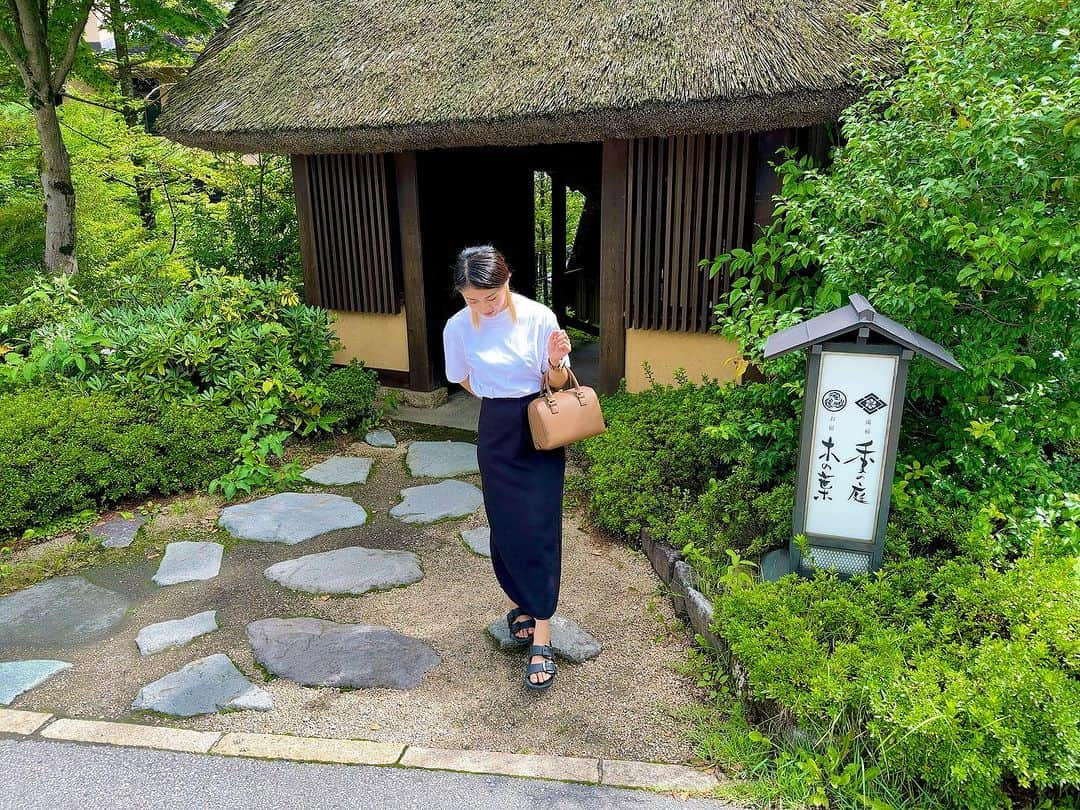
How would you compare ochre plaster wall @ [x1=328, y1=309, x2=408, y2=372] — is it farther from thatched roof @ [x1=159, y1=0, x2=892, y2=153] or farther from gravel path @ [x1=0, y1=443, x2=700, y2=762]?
gravel path @ [x1=0, y1=443, x2=700, y2=762]

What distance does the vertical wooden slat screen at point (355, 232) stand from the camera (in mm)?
7273

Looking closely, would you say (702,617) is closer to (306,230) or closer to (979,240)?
(979,240)

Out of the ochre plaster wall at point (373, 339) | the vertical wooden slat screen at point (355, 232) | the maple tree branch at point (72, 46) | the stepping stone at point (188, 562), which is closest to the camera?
the stepping stone at point (188, 562)

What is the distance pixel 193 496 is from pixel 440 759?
342 centimetres

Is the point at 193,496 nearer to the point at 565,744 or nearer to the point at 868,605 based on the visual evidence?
the point at 565,744

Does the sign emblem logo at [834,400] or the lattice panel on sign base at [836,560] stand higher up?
the sign emblem logo at [834,400]

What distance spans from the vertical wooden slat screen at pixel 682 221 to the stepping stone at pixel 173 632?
158 inches

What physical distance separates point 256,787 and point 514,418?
68.4 inches

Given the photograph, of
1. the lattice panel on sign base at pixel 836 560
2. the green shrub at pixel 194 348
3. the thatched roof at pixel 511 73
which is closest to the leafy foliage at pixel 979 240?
the lattice panel on sign base at pixel 836 560

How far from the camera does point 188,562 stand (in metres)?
4.48

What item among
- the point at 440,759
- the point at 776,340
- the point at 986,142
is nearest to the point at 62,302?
the point at 440,759

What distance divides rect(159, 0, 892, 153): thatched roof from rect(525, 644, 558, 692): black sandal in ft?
11.8

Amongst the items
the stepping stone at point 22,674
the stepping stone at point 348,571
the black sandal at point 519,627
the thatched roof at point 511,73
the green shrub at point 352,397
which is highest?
the thatched roof at point 511,73

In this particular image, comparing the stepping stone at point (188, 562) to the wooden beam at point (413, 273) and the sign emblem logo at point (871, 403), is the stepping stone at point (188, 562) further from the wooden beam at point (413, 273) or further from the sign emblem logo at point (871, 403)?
the sign emblem logo at point (871, 403)
